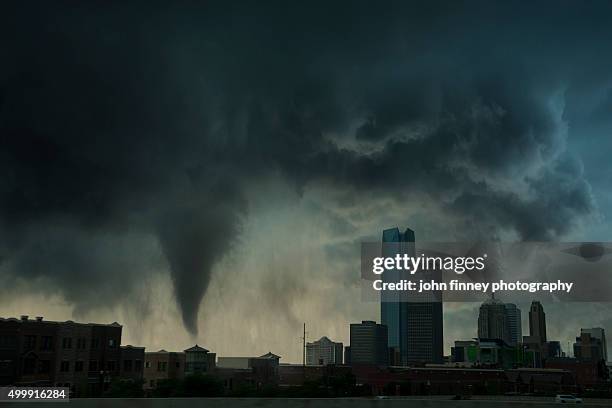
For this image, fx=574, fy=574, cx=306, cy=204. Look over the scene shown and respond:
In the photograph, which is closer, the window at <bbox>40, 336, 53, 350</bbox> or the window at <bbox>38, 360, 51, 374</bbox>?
the window at <bbox>38, 360, 51, 374</bbox>

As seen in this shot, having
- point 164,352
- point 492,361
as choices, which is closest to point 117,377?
point 164,352

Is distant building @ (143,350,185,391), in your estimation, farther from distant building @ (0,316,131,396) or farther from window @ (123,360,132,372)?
distant building @ (0,316,131,396)

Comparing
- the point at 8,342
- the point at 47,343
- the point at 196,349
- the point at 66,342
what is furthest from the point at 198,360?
the point at 8,342

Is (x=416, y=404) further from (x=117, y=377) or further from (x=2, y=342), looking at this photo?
(x=117, y=377)

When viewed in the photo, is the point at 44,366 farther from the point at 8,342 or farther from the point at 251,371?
the point at 251,371

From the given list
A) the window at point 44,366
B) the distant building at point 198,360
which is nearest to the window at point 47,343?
the window at point 44,366

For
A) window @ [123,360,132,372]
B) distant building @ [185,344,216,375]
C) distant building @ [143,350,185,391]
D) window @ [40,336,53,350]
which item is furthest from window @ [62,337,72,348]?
distant building @ [185,344,216,375]
